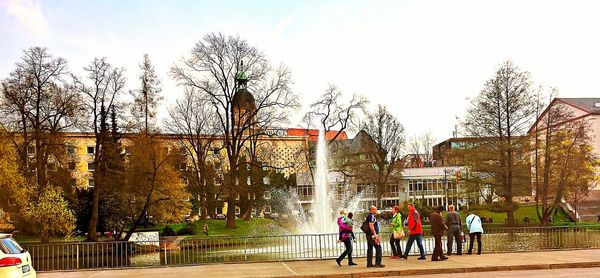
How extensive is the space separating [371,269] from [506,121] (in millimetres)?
37582

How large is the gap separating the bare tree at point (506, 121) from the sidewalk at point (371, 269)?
30546 millimetres

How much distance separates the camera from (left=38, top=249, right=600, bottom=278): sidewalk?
1734 centimetres

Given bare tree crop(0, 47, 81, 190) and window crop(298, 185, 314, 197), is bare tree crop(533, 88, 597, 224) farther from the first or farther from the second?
window crop(298, 185, 314, 197)

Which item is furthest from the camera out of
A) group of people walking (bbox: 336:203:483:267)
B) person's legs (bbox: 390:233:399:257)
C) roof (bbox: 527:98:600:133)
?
roof (bbox: 527:98:600:133)

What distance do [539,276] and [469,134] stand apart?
1492 inches

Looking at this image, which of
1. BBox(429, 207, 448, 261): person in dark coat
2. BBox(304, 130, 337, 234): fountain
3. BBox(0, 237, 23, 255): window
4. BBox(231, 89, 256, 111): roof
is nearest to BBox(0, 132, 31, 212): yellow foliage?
BBox(304, 130, 337, 234): fountain

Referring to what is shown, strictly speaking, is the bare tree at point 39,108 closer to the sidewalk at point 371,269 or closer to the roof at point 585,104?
the sidewalk at point 371,269

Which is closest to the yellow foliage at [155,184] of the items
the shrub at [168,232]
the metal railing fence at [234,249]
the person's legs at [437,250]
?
the shrub at [168,232]

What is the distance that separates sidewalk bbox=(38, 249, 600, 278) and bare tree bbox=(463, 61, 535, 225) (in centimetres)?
3055

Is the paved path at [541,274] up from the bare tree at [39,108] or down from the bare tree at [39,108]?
down

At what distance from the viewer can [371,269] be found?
17.8 m

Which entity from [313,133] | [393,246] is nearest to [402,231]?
[393,246]

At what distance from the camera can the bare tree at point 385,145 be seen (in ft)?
241

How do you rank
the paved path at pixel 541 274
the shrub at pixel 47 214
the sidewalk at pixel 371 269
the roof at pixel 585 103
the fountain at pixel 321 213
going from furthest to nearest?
the roof at pixel 585 103 → the fountain at pixel 321 213 → the shrub at pixel 47 214 → the sidewalk at pixel 371 269 → the paved path at pixel 541 274
